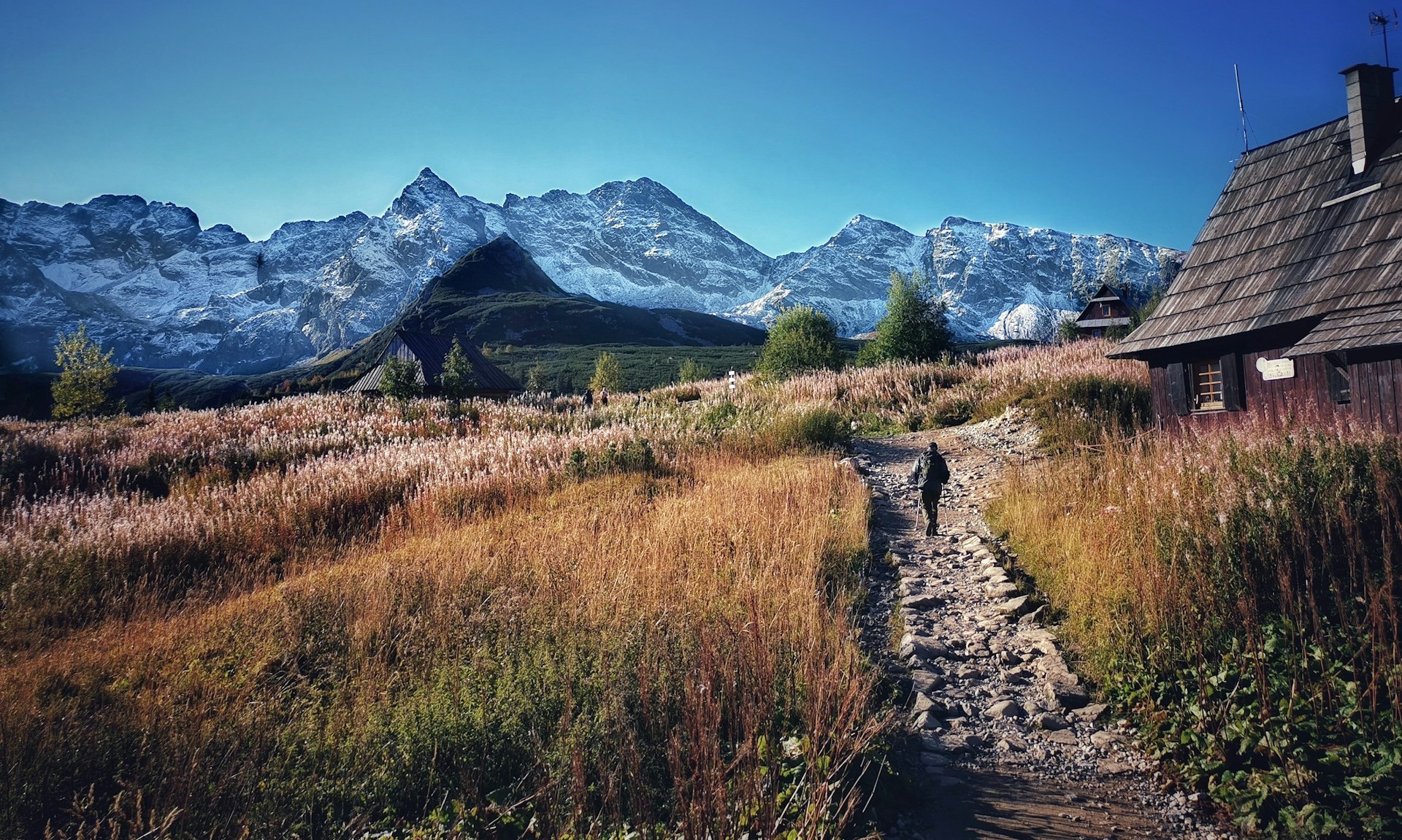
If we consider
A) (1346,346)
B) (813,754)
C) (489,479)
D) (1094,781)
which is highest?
(1346,346)

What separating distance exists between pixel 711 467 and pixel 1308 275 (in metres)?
11.1

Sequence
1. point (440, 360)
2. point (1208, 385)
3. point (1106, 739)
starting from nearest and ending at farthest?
point (1106, 739), point (1208, 385), point (440, 360)

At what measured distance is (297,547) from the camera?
8.00m

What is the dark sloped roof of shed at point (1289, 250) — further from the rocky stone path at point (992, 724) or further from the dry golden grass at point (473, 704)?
the dry golden grass at point (473, 704)

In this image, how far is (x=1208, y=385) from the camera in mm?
12867

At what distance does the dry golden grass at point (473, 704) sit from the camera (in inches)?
129

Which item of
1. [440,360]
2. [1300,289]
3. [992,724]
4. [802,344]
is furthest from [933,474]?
[440,360]

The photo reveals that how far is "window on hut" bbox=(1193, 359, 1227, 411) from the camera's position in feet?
41.3

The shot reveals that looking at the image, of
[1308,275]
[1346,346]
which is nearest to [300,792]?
[1346,346]

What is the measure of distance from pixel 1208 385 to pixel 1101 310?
152 ft

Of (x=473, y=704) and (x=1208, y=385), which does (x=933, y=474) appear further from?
(x=1208, y=385)

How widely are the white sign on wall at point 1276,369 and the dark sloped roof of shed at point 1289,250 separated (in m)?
0.67

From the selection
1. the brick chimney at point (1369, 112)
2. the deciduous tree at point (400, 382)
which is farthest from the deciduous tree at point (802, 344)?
the brick chimney at point (1369, 112)

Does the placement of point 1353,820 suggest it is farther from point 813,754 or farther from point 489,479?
point 489,479
